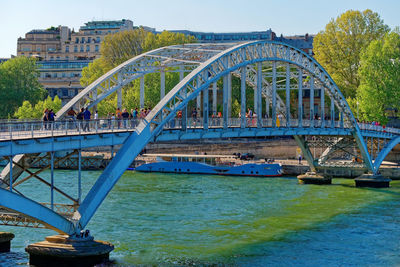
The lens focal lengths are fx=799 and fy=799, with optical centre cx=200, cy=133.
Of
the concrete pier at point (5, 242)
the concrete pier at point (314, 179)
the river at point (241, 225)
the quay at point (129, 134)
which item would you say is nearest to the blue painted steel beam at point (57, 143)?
the quay at point (129, 134)

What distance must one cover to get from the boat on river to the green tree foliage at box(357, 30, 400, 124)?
39.1 ft

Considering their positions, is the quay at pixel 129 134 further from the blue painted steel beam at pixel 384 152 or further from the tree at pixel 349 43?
the tree at pixel 349 43

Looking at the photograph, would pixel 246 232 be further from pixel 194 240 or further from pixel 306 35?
pixel 306 35

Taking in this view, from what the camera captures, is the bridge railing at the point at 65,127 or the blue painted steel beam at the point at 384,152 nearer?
the bridge railing at the point at 65,127

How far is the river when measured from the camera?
30594 mm

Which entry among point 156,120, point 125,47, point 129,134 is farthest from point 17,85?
point 129,134

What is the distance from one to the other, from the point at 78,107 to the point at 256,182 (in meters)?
27.0

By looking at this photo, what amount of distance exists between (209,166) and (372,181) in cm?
1690

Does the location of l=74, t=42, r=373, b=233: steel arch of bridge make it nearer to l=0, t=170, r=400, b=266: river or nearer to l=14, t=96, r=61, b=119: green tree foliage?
l=0, t=170, r=400, b=266: river

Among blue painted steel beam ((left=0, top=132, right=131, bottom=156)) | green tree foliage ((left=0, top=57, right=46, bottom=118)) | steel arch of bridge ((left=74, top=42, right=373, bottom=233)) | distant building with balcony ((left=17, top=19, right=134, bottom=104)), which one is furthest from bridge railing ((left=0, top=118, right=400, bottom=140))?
distant building with balcony ((left=17, top=19, right=134, bottom=104))

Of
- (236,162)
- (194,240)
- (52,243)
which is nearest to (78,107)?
(194,240)

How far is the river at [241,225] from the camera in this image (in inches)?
1204

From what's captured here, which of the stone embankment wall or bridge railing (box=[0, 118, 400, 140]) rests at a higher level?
bridge railing (box=[0, 118, 400, 140])

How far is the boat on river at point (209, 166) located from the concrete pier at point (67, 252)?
4174 cm
